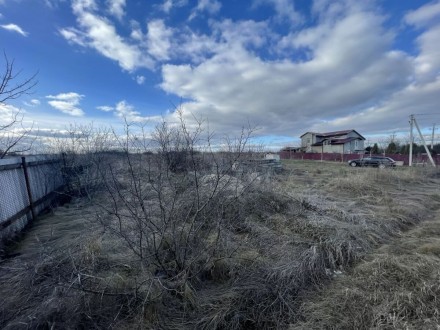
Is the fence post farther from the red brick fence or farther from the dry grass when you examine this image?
the red brick fence

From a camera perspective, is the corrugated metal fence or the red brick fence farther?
the red brick fence

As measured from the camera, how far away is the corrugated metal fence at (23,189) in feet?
13.5

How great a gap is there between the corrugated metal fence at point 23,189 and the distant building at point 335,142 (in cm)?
4448

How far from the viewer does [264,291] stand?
99.9 inches

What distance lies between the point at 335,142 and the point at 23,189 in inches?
1826

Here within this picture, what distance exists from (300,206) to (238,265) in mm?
3246

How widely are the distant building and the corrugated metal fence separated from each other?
146 ft

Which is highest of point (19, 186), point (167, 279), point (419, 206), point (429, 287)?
point (19, 186)

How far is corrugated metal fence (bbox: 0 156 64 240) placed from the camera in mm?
4113

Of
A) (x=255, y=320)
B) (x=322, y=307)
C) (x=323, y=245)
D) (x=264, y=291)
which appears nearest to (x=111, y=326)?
(x=255, y=320)

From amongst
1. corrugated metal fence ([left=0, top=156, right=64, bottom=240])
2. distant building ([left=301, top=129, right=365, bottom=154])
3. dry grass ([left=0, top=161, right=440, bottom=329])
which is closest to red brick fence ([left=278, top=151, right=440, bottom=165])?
distant building ([left=301, top=129, right=365, bottom=154])

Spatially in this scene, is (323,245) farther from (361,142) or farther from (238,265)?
(361,142)

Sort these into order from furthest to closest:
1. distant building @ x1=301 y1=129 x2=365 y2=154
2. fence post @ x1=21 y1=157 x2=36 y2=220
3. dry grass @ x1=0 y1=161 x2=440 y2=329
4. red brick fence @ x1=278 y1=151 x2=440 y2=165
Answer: distant building @ x1=301 y1=129 x2=365 y2=154
red brick fence @ x1=278 y1=151 x2=440 y2=165
fence post @ x1=21 y1=157 x2=36 y2=220
dry grass @ x1=0 y1=161 x2=440 y2=329

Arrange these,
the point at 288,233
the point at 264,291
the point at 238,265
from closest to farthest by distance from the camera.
A: 1. the point at 264,291
2. the point at 238,265
3. the point at 288,233
